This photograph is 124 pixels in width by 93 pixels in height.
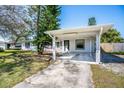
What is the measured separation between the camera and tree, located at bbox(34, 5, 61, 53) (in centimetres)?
1752

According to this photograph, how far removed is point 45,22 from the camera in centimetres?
1753

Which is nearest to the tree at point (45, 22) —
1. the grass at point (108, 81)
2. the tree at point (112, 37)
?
the grass at point (108, 81)

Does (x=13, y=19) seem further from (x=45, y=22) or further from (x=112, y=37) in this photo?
(x=112, y=37)

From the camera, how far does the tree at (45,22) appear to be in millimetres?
17516

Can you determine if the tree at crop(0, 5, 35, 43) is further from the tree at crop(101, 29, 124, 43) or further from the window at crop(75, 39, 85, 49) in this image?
the tree at crop(101, 29, 124, 43)

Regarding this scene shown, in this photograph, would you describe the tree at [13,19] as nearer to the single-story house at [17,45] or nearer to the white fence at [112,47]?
the white fence at [112,47]

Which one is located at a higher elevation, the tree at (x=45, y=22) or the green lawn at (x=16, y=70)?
the tree at (x=45, y=22)

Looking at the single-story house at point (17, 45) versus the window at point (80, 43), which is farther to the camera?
the single-story house at point (17, 45)

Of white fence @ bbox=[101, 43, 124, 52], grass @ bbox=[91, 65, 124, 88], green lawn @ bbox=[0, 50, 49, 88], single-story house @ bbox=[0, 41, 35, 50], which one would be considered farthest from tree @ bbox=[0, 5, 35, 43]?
single-story house @ bbox=[0, 41, 35, 50]

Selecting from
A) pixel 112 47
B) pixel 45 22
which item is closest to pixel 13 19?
pixel 45 22

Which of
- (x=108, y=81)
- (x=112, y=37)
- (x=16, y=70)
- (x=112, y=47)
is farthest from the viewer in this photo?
(x=112, y=37)
